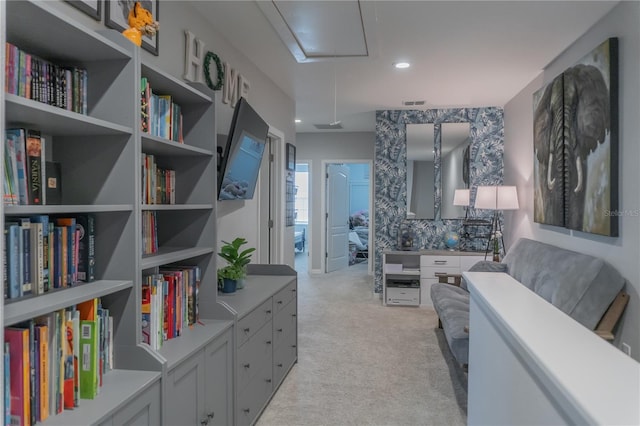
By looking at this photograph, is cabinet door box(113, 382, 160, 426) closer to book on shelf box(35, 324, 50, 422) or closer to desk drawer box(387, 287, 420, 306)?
book on shelf box(35, 324, 50, 422)

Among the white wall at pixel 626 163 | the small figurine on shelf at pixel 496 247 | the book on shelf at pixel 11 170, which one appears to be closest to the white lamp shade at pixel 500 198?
the small figurine on shelf at pixel 496 247

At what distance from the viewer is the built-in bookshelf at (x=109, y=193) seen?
1.20m

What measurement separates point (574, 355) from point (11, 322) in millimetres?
1315

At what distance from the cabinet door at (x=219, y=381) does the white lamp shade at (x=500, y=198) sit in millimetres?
3538

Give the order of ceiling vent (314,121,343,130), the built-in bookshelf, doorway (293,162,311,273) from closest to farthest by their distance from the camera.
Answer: the built-in bookshelf
ceiling vent (314,121,343,130)
doorway (293,162,311,273)

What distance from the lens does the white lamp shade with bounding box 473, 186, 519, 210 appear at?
462cm

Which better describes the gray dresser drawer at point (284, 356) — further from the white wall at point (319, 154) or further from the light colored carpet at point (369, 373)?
the white wall at point (319, 154)

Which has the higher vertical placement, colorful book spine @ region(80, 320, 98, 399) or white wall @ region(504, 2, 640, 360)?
Answer: white wall @ region(504, 2, 640, 360)

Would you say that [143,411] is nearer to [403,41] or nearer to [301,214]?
[403,41]

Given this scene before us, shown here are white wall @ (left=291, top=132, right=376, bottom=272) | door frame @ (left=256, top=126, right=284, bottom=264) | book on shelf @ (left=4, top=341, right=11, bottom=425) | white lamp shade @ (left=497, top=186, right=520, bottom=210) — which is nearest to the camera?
book on shelf @ (left=4, top=341, right=11, bottom=425)

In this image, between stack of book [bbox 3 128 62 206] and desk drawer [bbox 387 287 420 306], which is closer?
stack of book [bbox 3 128 62 206]

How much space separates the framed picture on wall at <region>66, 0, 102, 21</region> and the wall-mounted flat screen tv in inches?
32.0

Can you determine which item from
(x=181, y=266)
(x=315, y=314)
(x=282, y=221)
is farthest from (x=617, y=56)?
(x=315, y=314)

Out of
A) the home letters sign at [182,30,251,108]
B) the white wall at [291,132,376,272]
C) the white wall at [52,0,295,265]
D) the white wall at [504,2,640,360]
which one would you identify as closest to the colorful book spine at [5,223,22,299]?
the white wall at [52,0,295,265]
